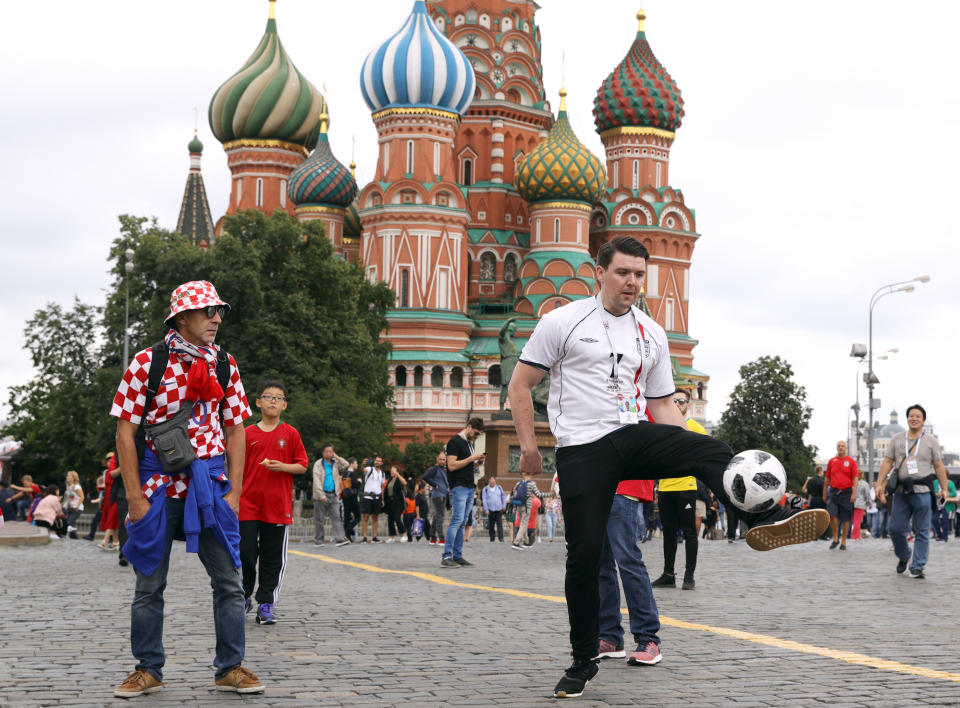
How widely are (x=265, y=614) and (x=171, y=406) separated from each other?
2.93 meters

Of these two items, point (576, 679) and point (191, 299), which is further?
point (191, 299)

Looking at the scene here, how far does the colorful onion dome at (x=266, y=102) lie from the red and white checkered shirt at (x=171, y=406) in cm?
6482

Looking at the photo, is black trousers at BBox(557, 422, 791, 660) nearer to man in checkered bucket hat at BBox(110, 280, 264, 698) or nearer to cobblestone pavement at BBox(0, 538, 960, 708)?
cobblestone pavement at BBox(0, 538, 960, 708)

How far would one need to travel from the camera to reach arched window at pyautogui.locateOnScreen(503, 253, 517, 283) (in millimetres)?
68881

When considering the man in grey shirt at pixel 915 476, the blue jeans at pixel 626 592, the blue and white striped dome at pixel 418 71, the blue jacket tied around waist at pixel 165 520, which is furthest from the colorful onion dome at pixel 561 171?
the blue jacket tied around waist at pixel 165 520

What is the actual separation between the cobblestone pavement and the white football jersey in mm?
1176

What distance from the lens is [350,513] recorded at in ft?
80.3

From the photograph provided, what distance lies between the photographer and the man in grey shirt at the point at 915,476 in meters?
13.4

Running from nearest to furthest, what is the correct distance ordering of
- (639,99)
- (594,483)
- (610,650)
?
(594,483) < (610,650) < (639,99)

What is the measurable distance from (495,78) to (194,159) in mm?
19854

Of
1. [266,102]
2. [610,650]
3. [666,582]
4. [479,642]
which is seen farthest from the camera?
[266,102]

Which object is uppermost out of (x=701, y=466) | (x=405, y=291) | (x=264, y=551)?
(x=405, y=291)

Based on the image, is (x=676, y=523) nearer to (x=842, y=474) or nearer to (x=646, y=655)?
(x=646, y=655)

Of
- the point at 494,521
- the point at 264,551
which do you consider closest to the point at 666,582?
the point at 264,551
